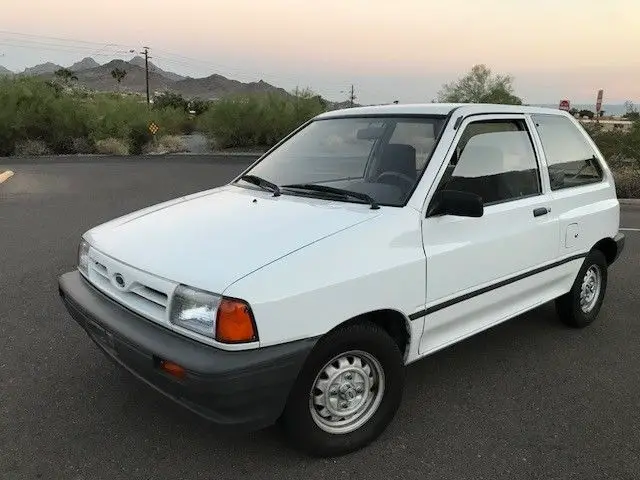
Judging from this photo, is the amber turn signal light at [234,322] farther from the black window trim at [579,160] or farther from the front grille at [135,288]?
the black window trim at [579,160]

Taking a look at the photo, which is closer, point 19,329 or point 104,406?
point 104,406

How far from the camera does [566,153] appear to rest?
4.16 m

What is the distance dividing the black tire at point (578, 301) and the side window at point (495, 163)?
3.11 feet

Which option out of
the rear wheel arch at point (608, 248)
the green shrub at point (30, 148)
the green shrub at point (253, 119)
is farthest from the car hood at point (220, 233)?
the green shrub at point (253, 119)

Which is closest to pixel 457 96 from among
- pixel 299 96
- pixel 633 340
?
pixel 299 96

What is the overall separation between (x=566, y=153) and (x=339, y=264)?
2.44 metres

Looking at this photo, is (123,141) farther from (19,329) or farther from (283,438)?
(283,438)

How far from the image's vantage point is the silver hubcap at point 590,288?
4.43m

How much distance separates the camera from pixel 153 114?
26922mm

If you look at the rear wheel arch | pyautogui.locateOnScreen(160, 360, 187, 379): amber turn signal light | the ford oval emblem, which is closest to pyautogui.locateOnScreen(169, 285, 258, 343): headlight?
pyautogui.locateOnScreen(160, 360, 187, 379): amber turn signal light

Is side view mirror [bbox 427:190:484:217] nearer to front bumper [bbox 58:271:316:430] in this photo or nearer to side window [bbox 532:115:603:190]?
front bumper [bbox 58:271:316:430]

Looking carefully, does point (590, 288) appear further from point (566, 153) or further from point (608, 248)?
point (566, 153)

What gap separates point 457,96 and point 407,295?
1250 inches

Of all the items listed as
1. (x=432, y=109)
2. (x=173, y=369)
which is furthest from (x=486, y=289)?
(x=173, y=369)
